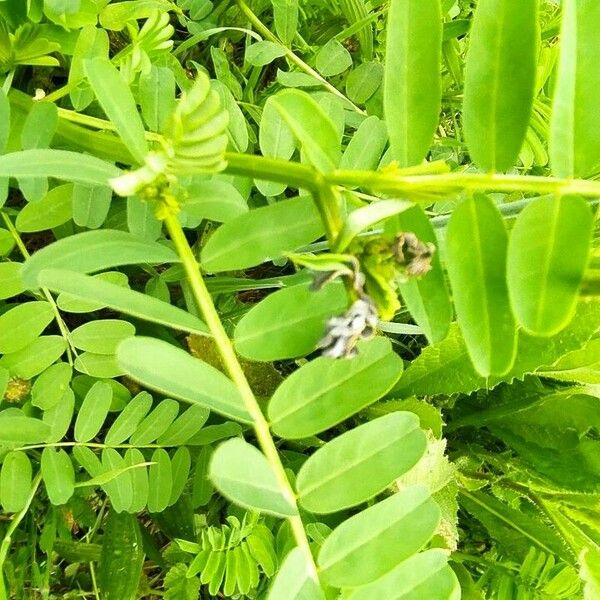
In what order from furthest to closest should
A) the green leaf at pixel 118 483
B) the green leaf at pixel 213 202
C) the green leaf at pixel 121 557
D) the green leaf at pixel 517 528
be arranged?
the green leaf at pixel 517 528, the green leaf at pixel 121 557, the green leaf at pixel 118 483, the green leaf at pixel 213 202

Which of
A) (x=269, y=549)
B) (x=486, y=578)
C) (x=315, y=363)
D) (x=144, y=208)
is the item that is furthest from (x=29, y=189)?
(x=486, y=578)

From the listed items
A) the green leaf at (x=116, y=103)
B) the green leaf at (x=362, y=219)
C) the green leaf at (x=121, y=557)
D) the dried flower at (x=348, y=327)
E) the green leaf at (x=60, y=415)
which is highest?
the green leaf at (x=116, y=103)

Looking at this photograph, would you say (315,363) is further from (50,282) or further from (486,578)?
(486,578)

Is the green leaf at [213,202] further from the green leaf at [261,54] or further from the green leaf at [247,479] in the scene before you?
the green leaf at [261,54]

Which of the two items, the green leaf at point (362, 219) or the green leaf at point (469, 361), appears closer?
the green leaf at point (362, 219)

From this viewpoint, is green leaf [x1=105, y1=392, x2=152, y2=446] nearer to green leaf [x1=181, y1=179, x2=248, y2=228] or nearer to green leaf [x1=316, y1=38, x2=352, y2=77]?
green leaf [x1=181, y1=179, x2=248, y2=228]

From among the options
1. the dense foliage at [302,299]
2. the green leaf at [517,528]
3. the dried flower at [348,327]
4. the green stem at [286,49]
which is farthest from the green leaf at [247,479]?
the green leaf at [517,528]

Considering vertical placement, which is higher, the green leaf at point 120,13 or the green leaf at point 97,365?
the green leaf at point 120,13

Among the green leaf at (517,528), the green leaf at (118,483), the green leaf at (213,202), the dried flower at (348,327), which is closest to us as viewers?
the dried flower at (348,327)
